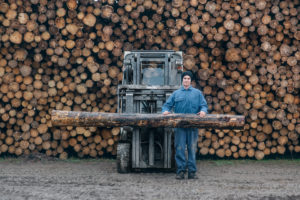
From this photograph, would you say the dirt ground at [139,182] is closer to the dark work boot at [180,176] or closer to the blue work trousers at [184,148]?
the dark work boot at [180,176]

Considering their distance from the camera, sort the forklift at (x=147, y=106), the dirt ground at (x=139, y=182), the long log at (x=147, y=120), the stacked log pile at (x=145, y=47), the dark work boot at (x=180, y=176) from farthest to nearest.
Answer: the stacked log pile at (x=145, y=47) → the forklift at (x=147, y=106) → the dark work boot at (x=180, y=176) → the long log at (x=147, y=120) → the dirt ground at (x=139, y=182)

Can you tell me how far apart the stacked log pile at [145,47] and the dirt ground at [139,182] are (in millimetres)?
615

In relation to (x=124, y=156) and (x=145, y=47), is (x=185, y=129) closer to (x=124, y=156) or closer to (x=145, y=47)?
(x=124, y=156)

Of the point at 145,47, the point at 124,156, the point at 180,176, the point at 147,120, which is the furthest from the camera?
the point at 145,47

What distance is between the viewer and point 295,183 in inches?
178

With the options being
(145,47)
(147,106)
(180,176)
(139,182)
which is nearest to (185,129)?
(180,176)

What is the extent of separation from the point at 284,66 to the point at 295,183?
2.92 m

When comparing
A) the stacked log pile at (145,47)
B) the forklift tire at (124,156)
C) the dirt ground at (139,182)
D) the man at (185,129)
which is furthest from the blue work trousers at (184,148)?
the stacked log pile at (145,47)

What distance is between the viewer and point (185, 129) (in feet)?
15.8

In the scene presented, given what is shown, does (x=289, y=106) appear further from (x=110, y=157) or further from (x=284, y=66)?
(x=110, y=157)

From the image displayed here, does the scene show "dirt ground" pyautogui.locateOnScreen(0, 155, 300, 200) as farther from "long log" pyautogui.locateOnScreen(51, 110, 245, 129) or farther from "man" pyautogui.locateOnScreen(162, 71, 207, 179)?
"long log" pyautogui.locateOnScreen(51, 110, 245, 129)

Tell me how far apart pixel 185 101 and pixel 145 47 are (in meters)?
2.42

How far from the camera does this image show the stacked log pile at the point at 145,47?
21.2 ft

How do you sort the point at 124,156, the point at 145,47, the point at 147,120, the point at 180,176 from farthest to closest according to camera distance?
the point at 145,47 → the point at 124,156 → the point at 180,176 → the point at 147,120
